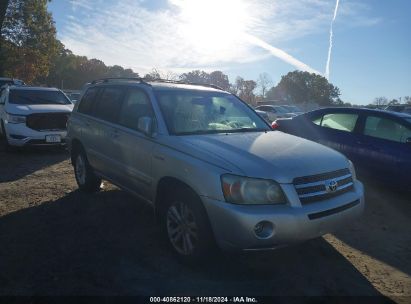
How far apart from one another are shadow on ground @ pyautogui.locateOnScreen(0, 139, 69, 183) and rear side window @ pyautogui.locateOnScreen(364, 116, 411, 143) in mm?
6807

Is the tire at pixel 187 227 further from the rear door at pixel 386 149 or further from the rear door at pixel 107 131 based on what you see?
the rear door at pixel 386 149

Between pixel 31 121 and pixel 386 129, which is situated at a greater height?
pixel 386 129

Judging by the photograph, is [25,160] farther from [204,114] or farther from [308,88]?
[308,88]

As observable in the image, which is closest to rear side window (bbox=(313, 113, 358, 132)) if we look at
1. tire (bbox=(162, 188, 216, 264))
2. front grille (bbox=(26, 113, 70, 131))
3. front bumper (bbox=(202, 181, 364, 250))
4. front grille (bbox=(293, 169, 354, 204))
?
front grille (bbox=(293, 169, 354, 204))

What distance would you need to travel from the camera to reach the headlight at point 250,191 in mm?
3404

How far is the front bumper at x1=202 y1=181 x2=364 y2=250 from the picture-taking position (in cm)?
330

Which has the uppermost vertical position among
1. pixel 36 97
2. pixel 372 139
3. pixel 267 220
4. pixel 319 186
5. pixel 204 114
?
pixel 204 114

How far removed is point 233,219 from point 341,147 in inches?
182

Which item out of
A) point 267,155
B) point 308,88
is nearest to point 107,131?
point 267,155

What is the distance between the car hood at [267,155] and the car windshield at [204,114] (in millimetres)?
248

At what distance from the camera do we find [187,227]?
3.81 meters

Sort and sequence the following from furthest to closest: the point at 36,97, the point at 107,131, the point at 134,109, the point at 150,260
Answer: the point at 36,97, the point at 107,131, the point at 134,109, the point at 150,260

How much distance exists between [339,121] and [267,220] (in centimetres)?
496

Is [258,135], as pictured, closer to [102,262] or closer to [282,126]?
[102,262]
